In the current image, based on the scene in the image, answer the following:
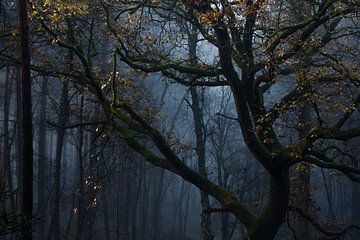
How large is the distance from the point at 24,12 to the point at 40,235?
19947mm

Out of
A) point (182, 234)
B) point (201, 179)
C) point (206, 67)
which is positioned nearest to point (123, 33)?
point (206, 67)

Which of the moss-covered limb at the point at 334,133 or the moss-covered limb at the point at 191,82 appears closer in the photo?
the moss-covered limb at the point at 334,133

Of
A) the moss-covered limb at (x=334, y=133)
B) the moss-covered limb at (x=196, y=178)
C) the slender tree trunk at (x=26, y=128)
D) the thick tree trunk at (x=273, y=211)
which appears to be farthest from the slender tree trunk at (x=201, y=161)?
the slender tree trunk at (x=26, y=128)

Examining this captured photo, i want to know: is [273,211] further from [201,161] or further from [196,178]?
[201,161]

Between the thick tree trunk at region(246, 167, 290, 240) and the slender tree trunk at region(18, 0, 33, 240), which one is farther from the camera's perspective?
the thick tree trunk at region(246, 167, 290, 240)

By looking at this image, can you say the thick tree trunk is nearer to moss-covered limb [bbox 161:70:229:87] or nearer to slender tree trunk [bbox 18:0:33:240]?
moss-covered limb [bbox 161:70:229:87]

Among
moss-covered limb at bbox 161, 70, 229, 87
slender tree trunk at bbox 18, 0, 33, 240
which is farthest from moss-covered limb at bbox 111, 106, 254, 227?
slender tree trunk at bbox 18, 0, 33, 240

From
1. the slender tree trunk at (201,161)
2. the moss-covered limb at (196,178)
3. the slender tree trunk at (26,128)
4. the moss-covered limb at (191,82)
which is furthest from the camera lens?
the slender tree trunk at (201,161)

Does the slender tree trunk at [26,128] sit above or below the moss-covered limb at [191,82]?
below

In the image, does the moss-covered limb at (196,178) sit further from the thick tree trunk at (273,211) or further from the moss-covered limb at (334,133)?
the moss-covered limb at (334,133)

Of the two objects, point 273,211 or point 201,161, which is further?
point 201,161

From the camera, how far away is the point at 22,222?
28.0ft

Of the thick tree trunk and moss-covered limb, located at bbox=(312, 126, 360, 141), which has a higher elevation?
moss-covered limb, located at bbox=(312, 126, 360, 141)

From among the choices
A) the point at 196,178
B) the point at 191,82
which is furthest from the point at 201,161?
the point at 191,82
